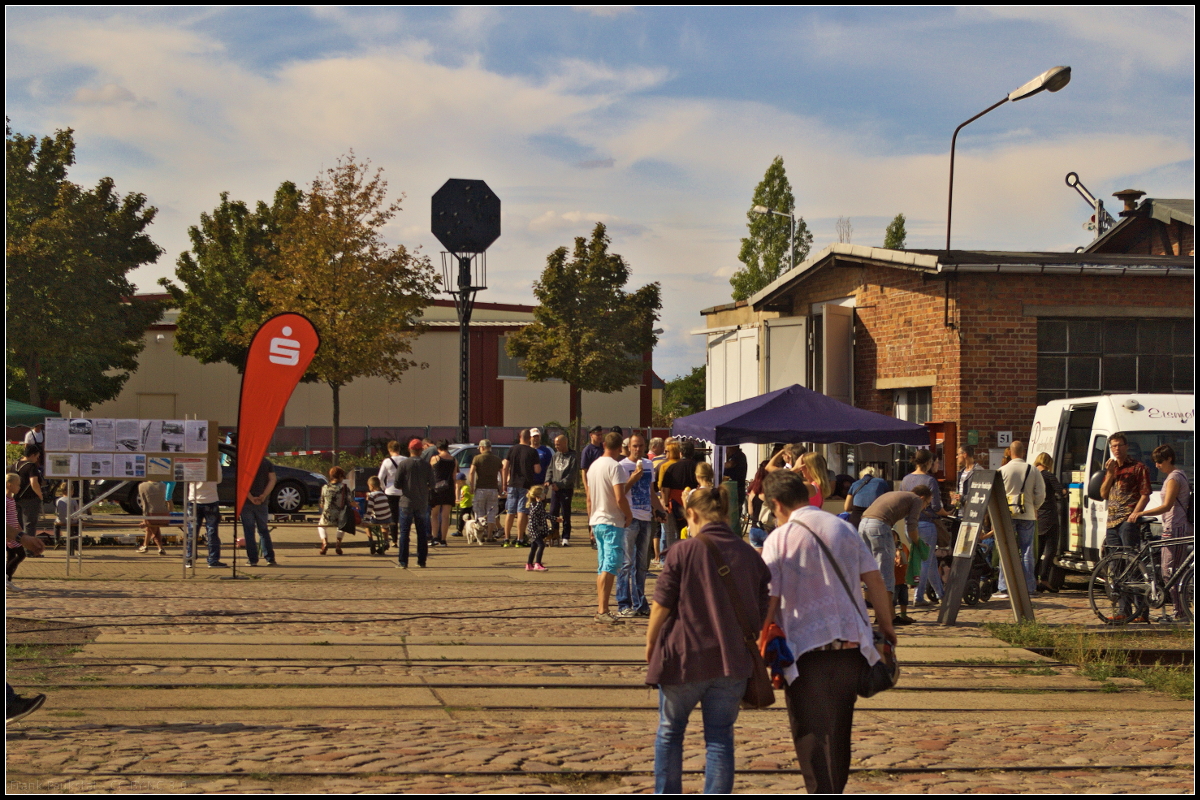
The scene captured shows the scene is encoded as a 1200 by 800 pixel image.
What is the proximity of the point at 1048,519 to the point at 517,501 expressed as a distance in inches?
320

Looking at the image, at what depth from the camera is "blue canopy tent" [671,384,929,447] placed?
50.2 feet

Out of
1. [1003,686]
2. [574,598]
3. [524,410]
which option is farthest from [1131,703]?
[524,410]

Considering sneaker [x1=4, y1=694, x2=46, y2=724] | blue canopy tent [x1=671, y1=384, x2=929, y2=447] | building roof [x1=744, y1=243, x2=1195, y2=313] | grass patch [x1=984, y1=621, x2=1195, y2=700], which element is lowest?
grass patch [x1=984, y1=621, x2=1195, y2=700]

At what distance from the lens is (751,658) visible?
5473mm

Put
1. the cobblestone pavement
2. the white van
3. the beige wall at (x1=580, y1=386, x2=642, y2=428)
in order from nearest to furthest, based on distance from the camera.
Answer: the cobblestone pavement
the white van
the beige wall at (x1=580, y1=386, x2=642, y2=428)

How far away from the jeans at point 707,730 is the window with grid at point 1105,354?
51.0 ft

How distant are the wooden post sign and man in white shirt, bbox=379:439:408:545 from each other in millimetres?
7287

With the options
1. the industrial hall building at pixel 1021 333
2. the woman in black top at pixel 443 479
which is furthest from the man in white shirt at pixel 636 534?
the industrial hall building at pixel 1021 333

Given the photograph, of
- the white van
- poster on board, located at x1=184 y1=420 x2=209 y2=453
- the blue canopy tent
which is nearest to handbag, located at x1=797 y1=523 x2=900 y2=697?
the white van

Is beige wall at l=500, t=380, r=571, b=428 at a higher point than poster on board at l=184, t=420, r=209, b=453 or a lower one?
higher

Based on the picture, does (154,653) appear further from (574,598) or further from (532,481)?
(532,481)

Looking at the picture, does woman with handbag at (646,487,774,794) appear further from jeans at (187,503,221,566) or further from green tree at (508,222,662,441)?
green tree at (508,222,662,441)

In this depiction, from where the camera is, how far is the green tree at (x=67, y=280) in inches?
1480

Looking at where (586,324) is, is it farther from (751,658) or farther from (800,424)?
(751,658)
